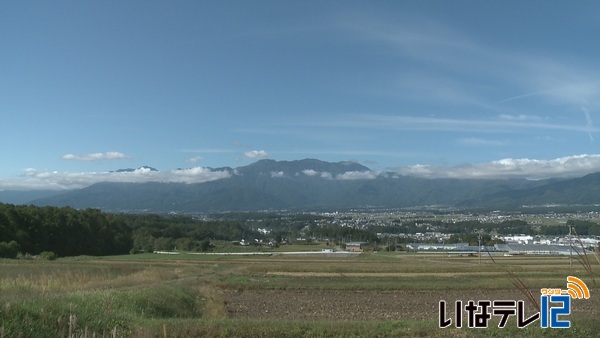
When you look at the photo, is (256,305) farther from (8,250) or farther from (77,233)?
(77,233)

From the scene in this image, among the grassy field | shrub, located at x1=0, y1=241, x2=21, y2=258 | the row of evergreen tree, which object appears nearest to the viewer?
the grassy field

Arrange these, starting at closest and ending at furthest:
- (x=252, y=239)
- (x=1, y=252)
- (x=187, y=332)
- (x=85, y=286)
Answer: (x=187, y=332) < (x=85, y=286) < (x=1, y=252) < (x=252, y=239)

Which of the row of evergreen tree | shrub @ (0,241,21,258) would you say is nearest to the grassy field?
shrub @ (0,241,21,258)

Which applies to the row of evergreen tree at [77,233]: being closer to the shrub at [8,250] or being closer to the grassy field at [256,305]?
the shrub at [8,250]

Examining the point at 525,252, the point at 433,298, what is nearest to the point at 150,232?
the point at 525,252

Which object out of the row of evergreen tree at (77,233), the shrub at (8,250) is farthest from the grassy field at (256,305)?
the row of evergreen tree at (77,233)

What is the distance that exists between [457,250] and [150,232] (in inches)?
2013

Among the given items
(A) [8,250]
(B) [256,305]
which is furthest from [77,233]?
(B) [256,305]

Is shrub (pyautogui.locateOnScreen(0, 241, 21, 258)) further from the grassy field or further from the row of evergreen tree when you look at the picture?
the grassy field

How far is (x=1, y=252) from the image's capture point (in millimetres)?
46188

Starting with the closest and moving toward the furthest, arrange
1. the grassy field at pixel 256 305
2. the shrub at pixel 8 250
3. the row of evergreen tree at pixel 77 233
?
the grassy field at pixel 256 305 → the shrub at pixel 8 250 → the row of evergreen tree at pixel 77 233

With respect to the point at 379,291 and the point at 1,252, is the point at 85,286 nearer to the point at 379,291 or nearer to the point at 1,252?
the point at 379,291

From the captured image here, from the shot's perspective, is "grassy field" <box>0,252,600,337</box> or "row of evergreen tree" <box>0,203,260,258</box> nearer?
"grassy field" <box>0,252,600,337</box>

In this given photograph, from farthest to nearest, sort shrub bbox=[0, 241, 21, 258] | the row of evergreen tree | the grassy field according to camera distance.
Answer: the row of evergreen tree
shrub bbox=[0, 241, 21, 258]
the grassy field
